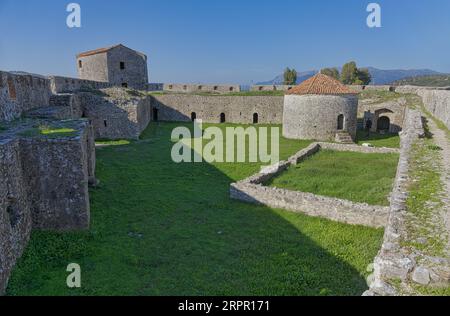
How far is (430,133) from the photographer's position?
13.7m

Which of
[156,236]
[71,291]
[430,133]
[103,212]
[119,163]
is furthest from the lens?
[119,163]

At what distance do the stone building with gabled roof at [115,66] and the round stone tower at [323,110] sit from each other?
2056cm

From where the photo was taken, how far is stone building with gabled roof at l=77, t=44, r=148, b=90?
3416cm

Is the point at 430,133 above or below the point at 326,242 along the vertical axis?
above

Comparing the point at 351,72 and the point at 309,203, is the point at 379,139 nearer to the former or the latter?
the point at 309,203

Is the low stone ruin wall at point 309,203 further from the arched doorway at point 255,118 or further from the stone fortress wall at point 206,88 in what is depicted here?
the stone fortress wall at point 206,88

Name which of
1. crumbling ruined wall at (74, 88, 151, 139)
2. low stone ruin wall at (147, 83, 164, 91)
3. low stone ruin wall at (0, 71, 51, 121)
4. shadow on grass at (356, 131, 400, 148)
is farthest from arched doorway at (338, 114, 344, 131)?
low stone ruin wall at (147, 83, 164, 91)

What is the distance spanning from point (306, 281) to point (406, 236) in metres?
2.15

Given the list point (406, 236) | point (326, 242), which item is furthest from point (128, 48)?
point (406, 236)

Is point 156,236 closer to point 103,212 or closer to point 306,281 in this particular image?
point 103,212

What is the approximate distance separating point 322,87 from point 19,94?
54.7ft

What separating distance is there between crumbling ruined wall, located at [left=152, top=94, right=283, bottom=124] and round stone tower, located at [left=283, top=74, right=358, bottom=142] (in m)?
6.59

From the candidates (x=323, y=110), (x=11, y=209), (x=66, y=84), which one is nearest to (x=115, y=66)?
(x=66, y=84)

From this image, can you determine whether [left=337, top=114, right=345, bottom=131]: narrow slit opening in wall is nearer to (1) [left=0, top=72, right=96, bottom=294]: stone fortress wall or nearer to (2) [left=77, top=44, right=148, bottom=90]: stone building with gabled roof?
(1) [left=0, top=72, right=96, bottom=294]: stone fortress wall
